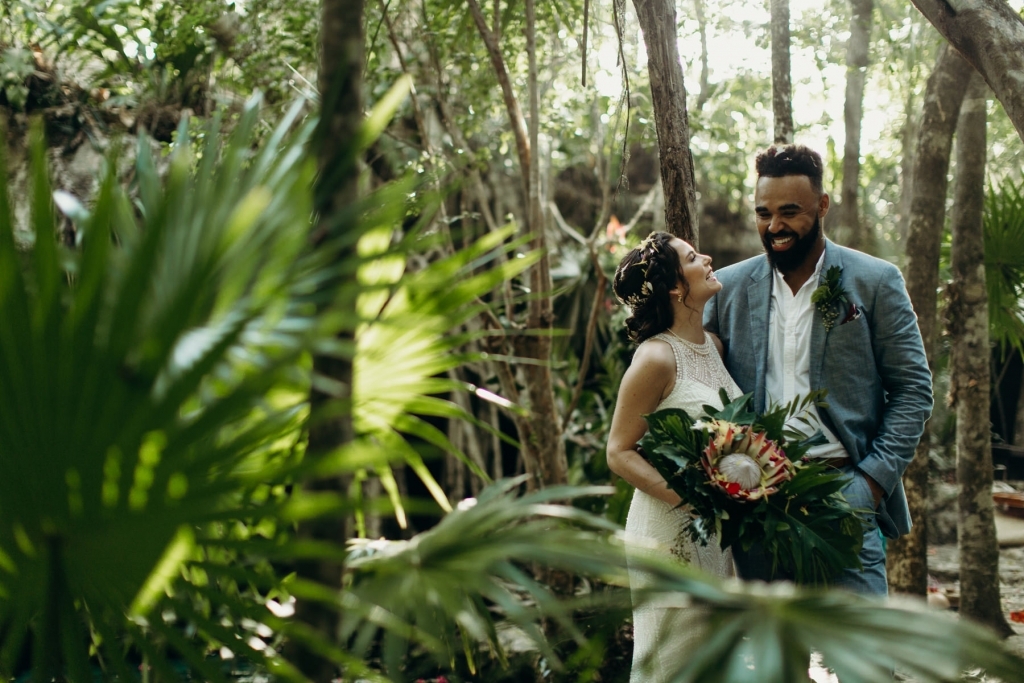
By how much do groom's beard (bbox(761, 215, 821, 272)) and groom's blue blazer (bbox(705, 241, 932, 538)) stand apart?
0.08 metres

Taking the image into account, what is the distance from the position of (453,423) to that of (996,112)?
8.58 m

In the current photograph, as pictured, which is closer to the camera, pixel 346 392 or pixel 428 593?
pixel 428 593

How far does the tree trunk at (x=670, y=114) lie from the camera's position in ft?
10.9

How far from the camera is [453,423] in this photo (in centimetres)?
763

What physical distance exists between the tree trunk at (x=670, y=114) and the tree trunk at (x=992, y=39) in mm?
883

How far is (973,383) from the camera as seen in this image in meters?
5.26

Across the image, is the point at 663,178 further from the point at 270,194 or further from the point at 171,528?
the point at 171,528

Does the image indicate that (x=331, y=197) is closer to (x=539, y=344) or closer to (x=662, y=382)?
(x=662, y=382)

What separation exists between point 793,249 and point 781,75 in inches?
124

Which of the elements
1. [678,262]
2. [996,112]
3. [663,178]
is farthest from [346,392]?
[996,112]

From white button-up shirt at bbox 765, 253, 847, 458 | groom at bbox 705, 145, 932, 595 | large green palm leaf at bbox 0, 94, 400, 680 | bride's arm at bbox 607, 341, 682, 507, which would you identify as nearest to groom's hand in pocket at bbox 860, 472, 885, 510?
groom at bbox 705, 145, 932, 595

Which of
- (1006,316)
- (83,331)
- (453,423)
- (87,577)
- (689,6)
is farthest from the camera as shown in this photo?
(689,6)

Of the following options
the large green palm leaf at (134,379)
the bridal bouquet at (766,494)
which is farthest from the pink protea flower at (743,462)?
the large green palm leaf at (134,379)

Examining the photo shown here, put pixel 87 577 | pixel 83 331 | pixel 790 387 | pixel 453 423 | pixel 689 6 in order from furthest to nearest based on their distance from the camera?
pixel 689 6 → pixel 453 423 → pixel 790 387 → pixel 87 577 → pixel 83 331
